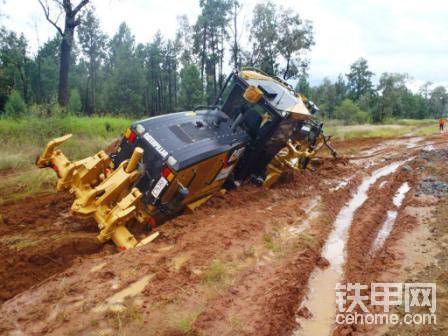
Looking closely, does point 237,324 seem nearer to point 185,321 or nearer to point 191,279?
point 185,321

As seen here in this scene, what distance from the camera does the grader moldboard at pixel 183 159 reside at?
5.55m

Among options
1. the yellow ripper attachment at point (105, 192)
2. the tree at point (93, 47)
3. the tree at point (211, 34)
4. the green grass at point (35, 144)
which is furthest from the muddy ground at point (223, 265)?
the tree at point (93, 47)

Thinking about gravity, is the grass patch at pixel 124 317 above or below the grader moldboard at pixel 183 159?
below

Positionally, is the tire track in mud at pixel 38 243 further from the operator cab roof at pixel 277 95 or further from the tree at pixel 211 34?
the tree at pixel 211 34

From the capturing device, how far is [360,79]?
226 feet

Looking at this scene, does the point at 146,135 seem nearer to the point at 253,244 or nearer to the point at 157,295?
the point at 253,244

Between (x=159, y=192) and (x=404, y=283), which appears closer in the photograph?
(x=404, y=283)

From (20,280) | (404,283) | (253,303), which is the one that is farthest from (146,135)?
(404,283)

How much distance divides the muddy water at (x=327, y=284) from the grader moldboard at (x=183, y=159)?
6.77 feet

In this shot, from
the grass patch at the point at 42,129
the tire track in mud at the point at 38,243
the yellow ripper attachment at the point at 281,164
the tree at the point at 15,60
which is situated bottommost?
the tire track in mud at the point at 38,243

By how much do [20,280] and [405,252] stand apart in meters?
5.14

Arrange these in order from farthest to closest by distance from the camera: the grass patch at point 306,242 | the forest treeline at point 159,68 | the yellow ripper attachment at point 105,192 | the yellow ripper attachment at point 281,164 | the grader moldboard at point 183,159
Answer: the forest treeline at point 159,68, the yellow ripper attachment at point 281,164, the grass patch at point 306,242, the grader moldboard at point 183,159, the yellow ripper attachment at point 105,192

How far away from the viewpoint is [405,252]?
605 cm

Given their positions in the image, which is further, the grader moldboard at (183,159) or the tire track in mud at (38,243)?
the grader moldboard at (183,159)
